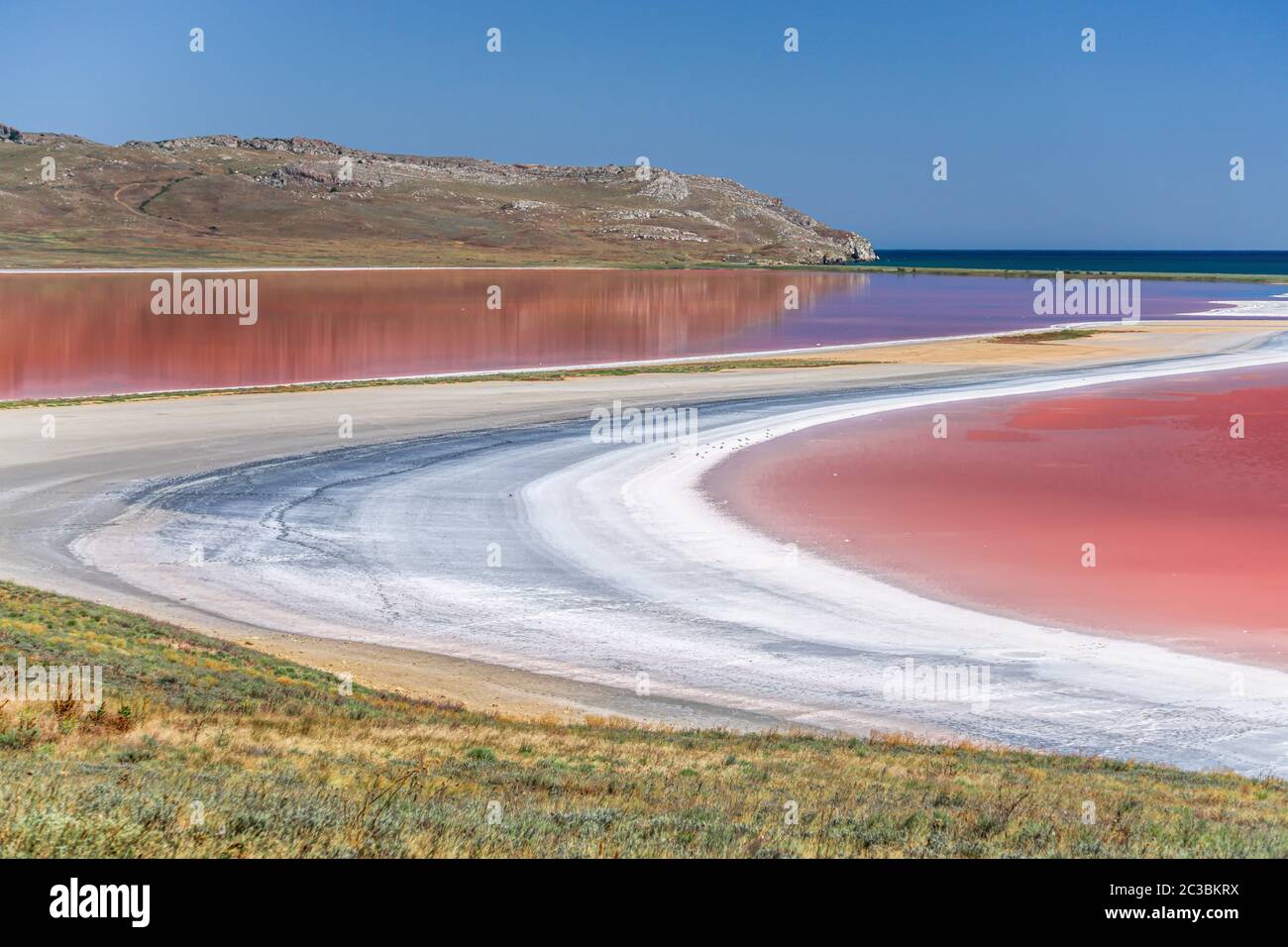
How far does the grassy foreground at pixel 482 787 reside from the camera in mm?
7898

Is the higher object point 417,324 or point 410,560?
point 417,324

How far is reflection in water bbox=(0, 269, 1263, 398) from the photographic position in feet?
174

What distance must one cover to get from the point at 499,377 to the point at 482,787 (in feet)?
132

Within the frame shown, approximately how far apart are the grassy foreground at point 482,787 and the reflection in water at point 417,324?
34858 millimetres

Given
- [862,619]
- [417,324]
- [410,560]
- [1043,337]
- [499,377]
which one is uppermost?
[417,324]

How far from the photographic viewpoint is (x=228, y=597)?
20.0m

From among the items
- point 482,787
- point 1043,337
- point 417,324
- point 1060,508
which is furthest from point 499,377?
point 482,787

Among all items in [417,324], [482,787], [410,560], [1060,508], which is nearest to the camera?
[482,787]

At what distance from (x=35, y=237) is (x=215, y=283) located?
6826cm

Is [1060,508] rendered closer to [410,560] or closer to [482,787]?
[410,560]

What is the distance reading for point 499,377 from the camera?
1969 inches

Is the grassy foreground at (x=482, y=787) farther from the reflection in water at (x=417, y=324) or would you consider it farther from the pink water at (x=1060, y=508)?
the reflection in water at (x=417, y=324)

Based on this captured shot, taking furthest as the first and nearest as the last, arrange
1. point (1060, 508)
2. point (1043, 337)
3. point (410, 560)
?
1. point (1043, 337)
2. point (1060, 508)
3. point (410, 560)

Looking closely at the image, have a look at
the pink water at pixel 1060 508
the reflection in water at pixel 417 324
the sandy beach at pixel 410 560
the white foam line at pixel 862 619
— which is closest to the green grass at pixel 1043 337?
the reflection in water at pixel 417 324
